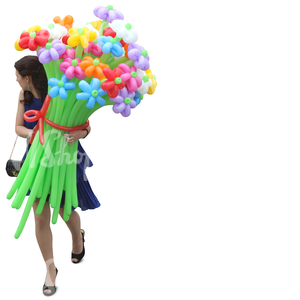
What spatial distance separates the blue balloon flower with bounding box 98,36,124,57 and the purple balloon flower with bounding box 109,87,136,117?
0.22 metres

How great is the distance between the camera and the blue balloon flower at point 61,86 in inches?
115

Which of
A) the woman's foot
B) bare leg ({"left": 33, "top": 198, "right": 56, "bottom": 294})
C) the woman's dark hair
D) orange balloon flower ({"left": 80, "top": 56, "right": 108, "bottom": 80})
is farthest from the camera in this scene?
the woman's foot

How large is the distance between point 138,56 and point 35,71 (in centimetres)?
75

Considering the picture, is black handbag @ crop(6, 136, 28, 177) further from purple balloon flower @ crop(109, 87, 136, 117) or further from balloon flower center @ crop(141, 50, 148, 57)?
balloon flower center @ crop(141, 50, 148, 57)

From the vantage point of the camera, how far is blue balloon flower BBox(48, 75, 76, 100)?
292cm

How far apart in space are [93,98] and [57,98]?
32 cm

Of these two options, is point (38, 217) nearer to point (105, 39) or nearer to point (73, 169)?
point (73, 169)

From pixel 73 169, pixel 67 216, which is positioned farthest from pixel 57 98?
pixel 67 216

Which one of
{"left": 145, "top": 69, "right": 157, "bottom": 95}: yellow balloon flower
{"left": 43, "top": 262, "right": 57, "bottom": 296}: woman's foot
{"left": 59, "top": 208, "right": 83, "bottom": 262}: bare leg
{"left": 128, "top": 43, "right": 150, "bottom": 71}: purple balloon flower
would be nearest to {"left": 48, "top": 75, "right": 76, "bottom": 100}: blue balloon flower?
{"left": 128, "top": 43, "right": 150, "bottom": 71}: purple balloon flower

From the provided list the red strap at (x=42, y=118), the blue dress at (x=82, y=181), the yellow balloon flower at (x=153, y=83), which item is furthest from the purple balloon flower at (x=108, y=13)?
the blue dress at (x=82, y=181)

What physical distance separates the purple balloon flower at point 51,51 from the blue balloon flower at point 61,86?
4.9 inches

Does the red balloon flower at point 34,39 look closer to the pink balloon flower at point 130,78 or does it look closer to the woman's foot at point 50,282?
the pink balloon flower at point 130,78

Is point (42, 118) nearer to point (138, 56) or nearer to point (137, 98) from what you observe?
point (137, 98)

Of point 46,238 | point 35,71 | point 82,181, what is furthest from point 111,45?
point 46,238
